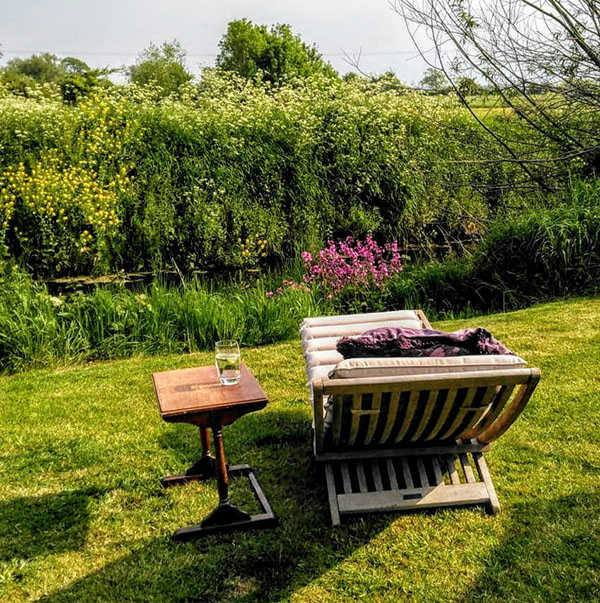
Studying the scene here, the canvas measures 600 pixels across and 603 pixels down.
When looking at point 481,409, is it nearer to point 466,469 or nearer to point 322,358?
point 466,469

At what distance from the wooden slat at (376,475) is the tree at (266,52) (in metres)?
36.9

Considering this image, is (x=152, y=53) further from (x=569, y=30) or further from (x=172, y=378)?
(x=172, y=378)

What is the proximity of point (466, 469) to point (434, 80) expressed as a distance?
6.26 m

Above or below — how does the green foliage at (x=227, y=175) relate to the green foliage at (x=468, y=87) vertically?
below

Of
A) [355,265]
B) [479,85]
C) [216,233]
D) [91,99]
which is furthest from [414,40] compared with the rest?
[91,99]

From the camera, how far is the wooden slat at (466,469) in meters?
3.11

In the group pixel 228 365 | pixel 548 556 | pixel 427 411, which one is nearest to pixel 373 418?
pixel 427 411

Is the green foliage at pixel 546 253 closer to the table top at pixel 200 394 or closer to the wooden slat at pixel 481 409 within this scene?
the wooden slat at pixel 481 409

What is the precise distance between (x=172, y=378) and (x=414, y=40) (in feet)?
19.1

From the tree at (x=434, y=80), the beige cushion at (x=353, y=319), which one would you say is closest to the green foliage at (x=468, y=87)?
the tree at (x=434, y=80)

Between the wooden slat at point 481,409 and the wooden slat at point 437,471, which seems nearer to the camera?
the wooden slat at point 481,409

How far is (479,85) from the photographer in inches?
307

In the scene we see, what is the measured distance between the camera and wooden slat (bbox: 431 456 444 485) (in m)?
3.11

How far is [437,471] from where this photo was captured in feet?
10.4
